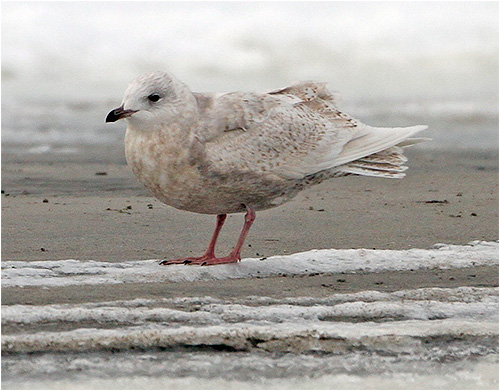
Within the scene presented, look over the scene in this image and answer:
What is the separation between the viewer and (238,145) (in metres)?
4.95

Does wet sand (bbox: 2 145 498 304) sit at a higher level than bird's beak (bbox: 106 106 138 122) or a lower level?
lower

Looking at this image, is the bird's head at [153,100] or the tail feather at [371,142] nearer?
the bird's head at [153,100]

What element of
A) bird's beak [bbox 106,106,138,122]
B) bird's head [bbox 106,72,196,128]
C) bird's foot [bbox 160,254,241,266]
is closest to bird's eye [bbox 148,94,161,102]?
bird's head [bbox 106,72,196,128]

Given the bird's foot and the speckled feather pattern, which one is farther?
the bird's foot

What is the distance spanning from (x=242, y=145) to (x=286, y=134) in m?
0.39

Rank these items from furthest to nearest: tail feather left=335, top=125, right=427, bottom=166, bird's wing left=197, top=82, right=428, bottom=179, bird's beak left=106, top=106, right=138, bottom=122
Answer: tail feather left=335, top=125, right=427, bottom=166
bird's wing left=197, top=82, right=428, bottom=179
bird's beak left=106, top=106, right=138, bottom=122

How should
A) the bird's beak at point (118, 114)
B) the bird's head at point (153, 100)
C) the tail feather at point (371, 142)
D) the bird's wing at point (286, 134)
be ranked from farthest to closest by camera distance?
the tail feather at point (371, 142) → the bird's wing at point (286, 134) → the bird's head at point (153, 100) → the bird's beak at point (118, 114)

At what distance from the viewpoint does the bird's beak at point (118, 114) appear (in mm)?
4582

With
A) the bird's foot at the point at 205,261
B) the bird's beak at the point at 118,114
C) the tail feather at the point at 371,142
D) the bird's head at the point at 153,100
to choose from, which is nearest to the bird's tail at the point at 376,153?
the tail feather at the point at 371,142

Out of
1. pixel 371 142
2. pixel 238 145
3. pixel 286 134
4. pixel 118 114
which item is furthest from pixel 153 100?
pixel 371 142

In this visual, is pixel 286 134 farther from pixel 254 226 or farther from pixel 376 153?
pixel 254 226

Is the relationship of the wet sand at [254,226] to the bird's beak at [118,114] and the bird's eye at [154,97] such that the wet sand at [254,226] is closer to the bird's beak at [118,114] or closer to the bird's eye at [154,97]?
the bird's beak at [118,114]

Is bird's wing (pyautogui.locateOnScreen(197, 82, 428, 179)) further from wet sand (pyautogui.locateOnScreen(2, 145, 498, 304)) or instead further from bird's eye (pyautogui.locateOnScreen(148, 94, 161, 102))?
wet sand (pyautogui.locateOnScreen(2, 145, 498, 304))

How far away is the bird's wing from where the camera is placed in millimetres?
4914
